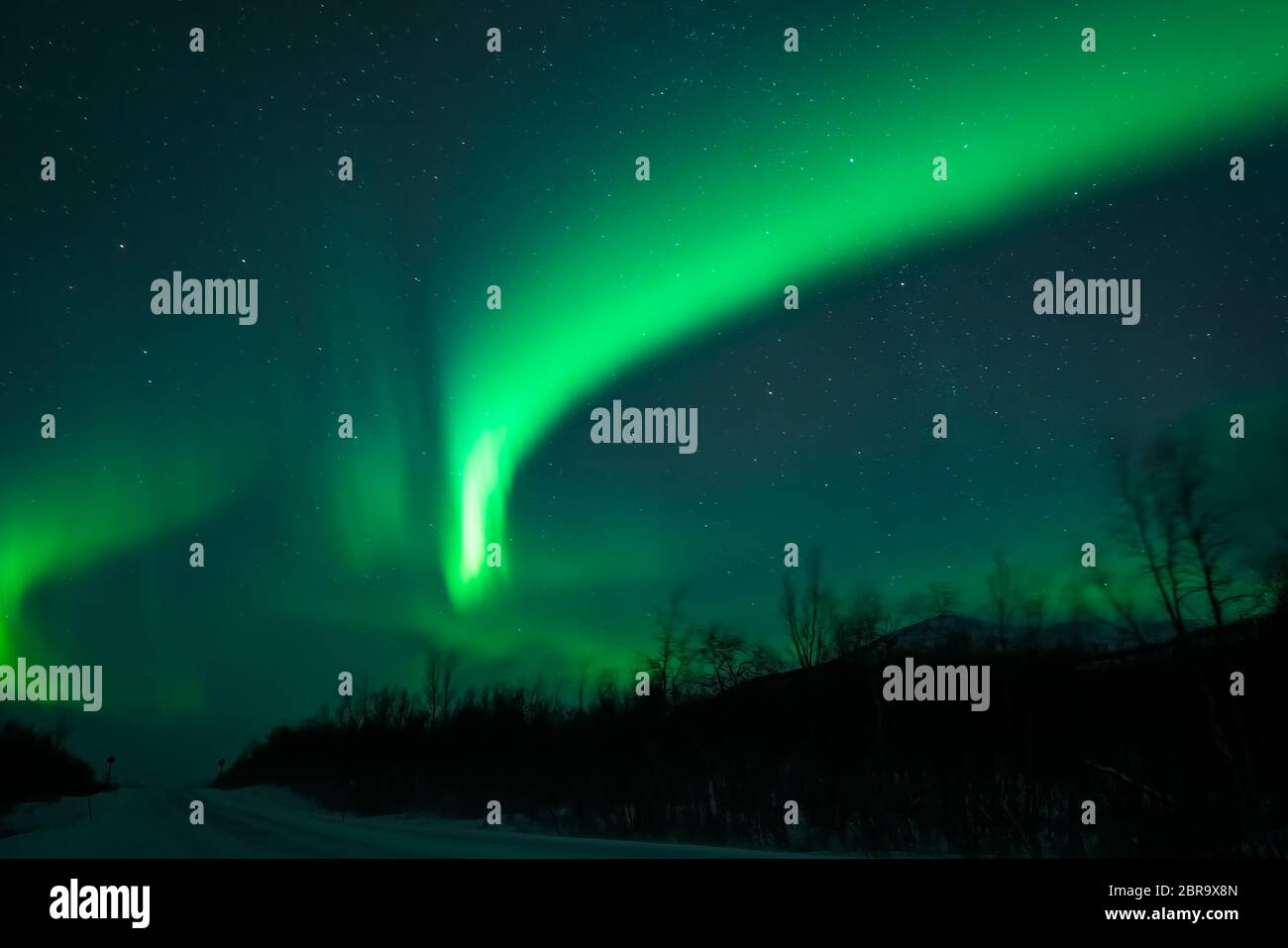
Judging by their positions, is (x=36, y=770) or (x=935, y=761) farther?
(x=36, y=770)

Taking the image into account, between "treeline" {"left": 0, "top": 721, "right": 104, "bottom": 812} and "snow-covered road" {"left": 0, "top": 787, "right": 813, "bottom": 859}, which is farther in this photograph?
"treeline" {"left": 0, "top": 721, "right": 104, "bottom": 812}

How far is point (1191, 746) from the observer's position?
338 inches

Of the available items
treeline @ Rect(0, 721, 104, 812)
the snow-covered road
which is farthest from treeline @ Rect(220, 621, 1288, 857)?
treeline @ Rect(0, 721, 104, 812)

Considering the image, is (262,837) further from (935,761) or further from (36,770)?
(935,761)

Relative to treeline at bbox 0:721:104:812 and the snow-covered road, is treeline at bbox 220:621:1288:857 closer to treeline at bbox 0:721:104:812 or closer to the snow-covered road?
the snow-covered road

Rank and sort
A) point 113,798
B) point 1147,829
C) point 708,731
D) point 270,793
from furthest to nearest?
point 270,793 < point 113,798 < point 708,731 < point 1147,829

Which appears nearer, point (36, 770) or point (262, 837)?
point (262, 837)

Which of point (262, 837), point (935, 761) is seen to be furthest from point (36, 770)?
point (935, 761)
